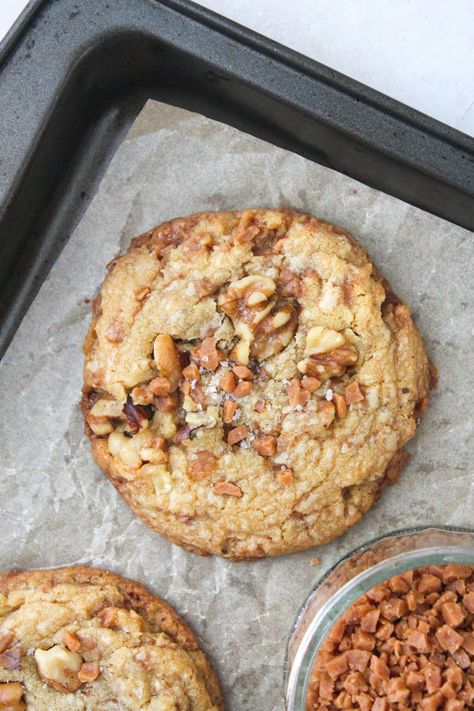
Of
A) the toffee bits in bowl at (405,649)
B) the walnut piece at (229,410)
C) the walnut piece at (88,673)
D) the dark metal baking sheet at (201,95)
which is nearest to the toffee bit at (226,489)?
the walnut piece at (229,410)

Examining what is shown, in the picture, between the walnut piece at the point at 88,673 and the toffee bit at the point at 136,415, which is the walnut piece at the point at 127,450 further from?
the walnut piece at the point at 88,673

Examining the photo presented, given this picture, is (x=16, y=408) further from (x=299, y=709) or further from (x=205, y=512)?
(x=299, y=709)

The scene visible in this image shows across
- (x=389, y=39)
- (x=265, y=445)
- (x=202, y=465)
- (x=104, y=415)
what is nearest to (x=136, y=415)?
(x=104, y=415)

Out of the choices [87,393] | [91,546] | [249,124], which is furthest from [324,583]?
[249,124]

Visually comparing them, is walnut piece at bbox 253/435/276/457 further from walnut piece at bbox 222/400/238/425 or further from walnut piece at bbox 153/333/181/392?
walnut piece at bbox 153/333/181/392

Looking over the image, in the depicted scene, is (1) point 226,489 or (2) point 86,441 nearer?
(1) point 226,489

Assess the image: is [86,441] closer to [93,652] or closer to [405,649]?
[93,652]

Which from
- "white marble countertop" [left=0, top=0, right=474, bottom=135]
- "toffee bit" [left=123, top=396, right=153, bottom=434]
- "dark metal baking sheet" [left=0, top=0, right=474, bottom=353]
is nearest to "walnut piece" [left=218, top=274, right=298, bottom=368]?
"toffee bit" [left=123, top=396, right=153, bottom=434]
